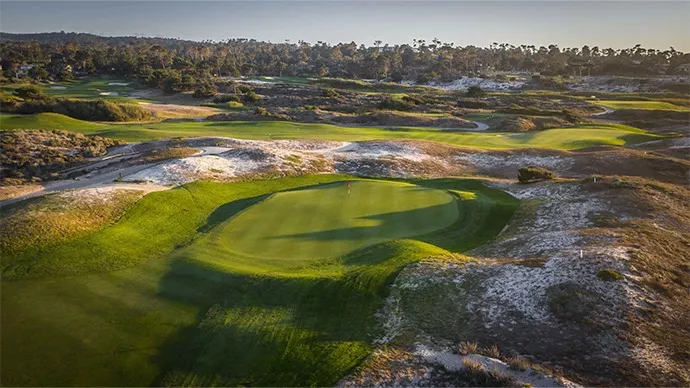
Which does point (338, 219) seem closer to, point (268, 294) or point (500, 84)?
point (268, 294)

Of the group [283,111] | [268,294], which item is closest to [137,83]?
[283,111]

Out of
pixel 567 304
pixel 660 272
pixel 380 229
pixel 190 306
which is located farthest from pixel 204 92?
pixel 567 304

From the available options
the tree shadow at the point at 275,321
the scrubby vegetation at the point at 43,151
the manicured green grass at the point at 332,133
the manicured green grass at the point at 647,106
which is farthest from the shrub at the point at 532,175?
the manicured green grass at the point at 647,106

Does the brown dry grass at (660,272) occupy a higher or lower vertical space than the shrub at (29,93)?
lower

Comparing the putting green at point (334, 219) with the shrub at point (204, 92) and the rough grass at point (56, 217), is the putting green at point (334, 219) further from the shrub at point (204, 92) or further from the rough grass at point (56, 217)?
the shrub at point (204, 92)

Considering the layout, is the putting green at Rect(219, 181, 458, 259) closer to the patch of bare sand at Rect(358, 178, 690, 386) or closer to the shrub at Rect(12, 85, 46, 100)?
the patch of bare sand at Rect(358, 178, 690, 386)

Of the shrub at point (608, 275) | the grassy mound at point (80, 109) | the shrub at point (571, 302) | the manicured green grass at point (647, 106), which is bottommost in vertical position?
the shrub at point (571, 302)

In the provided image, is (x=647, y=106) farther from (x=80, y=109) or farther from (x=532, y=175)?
(x=80, y=109)

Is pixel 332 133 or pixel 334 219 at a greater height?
pixel 332 133
